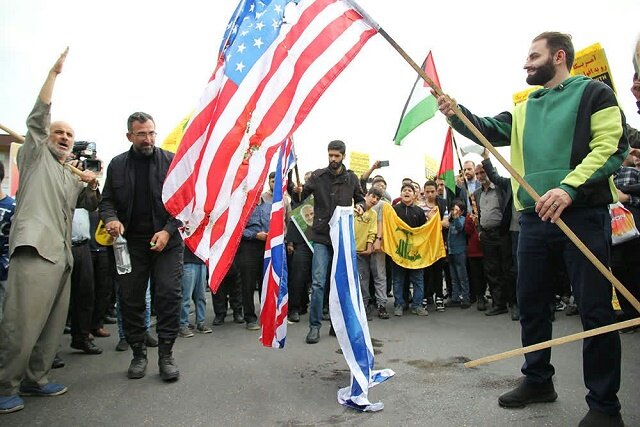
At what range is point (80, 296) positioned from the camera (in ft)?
16.2

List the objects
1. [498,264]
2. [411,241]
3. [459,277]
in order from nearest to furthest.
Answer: [498,264], [411,241], [459,277]

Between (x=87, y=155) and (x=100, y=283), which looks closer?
(x=87, y=155)

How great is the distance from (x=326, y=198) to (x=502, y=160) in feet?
10.5

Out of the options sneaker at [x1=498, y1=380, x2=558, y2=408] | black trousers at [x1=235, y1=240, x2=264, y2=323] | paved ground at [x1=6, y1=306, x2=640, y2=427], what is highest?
black trousers at [x1=235, y1=240, x2=264, y2=323]

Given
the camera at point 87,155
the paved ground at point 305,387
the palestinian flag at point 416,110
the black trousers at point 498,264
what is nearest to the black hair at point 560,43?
the palestinian flag at point 416,110

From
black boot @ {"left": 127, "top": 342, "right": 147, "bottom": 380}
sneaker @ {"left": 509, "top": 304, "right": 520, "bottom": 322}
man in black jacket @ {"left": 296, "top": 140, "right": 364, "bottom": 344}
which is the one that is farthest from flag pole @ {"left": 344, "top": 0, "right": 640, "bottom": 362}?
sneaker @ {"left": 509, "top": 304, "right": 520, "bottom": 322}

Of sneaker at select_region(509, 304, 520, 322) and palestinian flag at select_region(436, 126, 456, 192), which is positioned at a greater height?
palestinian flag at select_region(436, 126, 456, 192)

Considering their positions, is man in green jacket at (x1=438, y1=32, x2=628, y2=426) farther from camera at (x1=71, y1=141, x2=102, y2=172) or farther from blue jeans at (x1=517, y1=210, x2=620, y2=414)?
camera at (x1=71, y1=141, x2=102, y2=172)

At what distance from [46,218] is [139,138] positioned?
3.17 ft

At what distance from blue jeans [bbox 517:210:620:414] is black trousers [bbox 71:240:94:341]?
422 centimetres

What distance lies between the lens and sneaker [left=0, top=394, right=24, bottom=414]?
321 centimetres

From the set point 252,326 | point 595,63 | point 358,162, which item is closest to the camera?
point 595,63

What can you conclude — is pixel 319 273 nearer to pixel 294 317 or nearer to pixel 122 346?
pixel 294 317

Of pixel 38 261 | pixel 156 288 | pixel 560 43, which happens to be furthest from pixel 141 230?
pixel 560 43
